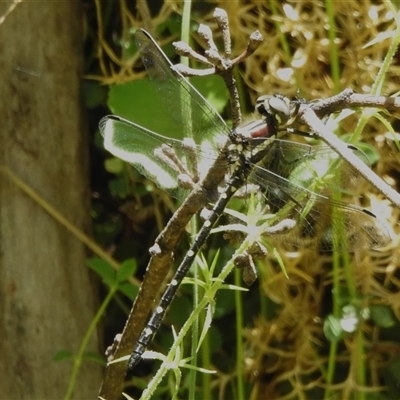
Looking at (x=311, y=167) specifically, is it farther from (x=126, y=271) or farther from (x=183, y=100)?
(x=126, y=271)

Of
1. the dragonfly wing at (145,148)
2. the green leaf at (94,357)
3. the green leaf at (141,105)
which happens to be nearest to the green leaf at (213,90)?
the green leaf at (141,105)

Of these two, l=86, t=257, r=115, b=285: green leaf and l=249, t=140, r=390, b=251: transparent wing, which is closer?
l=249, t=140, r=390, b=251: transparent wing

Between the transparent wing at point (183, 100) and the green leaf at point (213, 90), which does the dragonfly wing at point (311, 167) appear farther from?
the green leaf at point (213, 90)

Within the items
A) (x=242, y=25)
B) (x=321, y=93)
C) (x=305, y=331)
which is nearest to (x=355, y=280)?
(x=305, y=331)

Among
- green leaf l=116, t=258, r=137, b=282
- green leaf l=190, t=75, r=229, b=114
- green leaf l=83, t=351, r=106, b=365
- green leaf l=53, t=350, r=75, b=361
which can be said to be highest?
green leaf l=190, t=75, r=229, b=114

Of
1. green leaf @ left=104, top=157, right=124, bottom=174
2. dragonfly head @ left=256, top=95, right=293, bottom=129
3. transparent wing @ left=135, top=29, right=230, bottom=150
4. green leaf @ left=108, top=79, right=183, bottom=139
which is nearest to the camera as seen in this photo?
dragonfly head @ left=256, top=95, right=293, bottom=129

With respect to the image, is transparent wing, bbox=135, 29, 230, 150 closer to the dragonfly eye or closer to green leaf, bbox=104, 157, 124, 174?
the dragonfly eye

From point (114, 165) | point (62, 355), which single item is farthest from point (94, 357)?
point (114, 165)

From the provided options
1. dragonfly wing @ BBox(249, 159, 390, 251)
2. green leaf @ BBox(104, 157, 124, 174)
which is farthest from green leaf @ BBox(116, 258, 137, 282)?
dragonfly wing @ BBox(249, 159, 390, 251)

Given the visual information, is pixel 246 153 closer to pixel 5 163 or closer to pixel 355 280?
pixel 355 280
